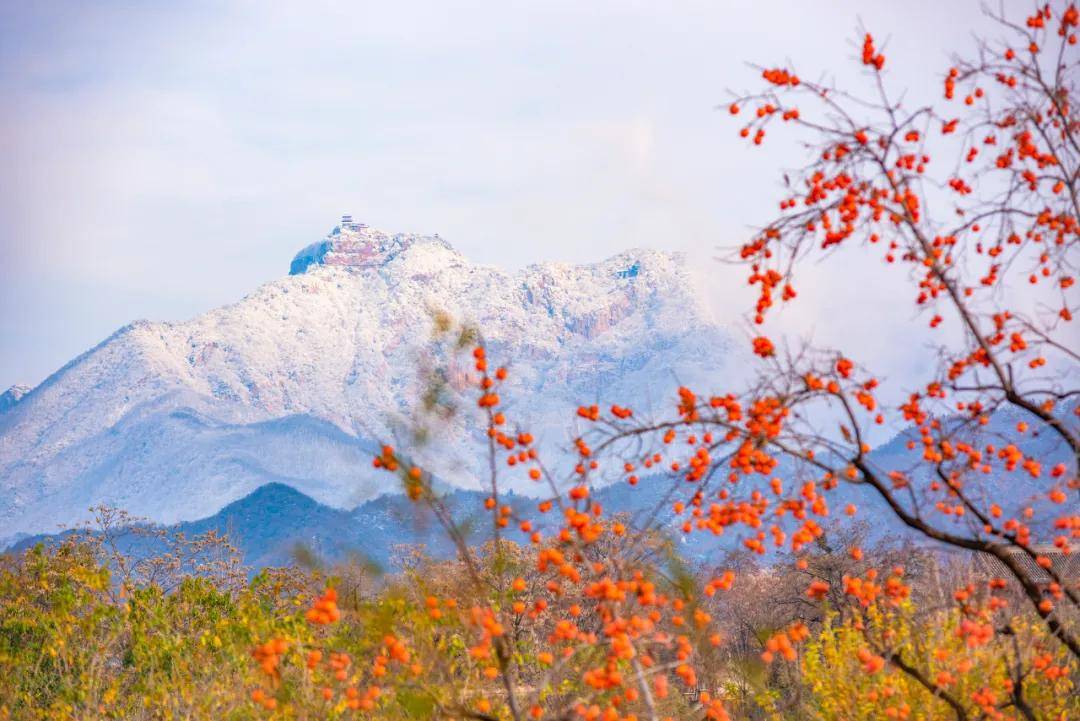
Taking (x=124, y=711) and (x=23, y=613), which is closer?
(x=124, y=711)

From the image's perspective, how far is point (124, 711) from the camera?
11914 millimetres

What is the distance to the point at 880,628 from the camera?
10.8 m

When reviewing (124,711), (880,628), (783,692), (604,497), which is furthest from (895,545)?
(604,497)

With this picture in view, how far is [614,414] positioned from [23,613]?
12926 mm

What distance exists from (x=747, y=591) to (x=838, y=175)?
34921mm

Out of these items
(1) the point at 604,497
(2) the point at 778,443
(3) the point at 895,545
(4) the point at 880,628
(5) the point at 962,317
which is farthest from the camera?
(3) the point at 895,545

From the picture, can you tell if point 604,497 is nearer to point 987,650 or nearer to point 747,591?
point 987,650

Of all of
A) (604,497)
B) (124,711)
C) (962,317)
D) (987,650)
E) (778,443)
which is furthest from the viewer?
(124,711)

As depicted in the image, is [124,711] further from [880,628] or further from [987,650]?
[987,650]

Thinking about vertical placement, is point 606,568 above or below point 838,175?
below

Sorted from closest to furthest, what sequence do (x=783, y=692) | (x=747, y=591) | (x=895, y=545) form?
(x=783, y=692) < (x=895, y=545) < (x=747, y=591)

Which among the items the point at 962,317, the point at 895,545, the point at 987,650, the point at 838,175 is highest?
the point at 895,545

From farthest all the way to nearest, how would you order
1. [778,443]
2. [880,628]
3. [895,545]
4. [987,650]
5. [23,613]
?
[895,545], [23,613], [880,628], [987,650], [778,443]

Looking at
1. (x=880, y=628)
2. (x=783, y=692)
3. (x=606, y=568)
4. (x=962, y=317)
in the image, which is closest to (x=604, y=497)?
(x=606, y=568)
